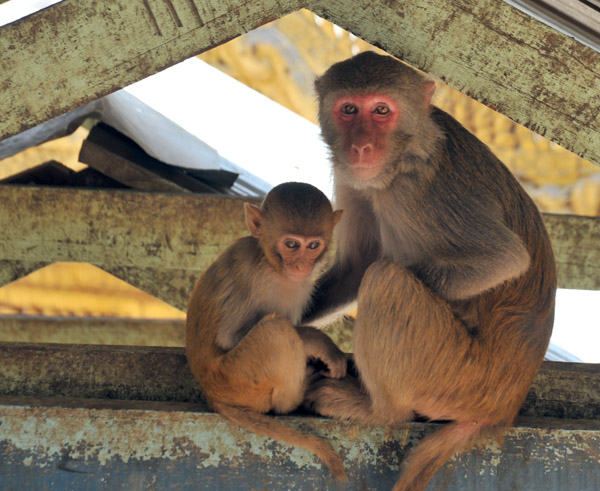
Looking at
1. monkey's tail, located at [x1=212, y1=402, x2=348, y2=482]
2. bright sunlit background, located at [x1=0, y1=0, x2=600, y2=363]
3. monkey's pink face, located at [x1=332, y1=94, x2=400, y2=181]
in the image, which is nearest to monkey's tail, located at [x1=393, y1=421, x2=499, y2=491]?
monkey's tail, located at [x1=212, y1=402, x2=348, y2=482]

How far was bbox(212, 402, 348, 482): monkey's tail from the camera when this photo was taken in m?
3.08

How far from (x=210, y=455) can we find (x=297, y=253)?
93 cm

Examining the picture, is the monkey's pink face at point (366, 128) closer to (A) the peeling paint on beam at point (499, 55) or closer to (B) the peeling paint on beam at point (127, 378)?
(A) the peeling paint on beam at point (499, 55)

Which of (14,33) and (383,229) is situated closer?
(14,33)

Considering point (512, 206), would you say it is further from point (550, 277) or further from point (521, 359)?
point (521, 359)

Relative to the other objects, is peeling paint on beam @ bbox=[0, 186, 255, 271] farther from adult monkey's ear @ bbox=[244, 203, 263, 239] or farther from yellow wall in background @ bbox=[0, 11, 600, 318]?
yellow wall in background @ bbox=[0, 11, 600, 318]

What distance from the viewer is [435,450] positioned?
3.12 m

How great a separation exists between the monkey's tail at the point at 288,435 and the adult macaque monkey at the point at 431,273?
20 cm

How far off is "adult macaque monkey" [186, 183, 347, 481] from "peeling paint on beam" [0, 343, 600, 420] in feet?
0.76

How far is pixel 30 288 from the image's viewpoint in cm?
792

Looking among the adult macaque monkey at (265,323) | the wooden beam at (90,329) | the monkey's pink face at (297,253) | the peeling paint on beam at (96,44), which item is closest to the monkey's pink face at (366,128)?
the adult macaque monkey at (265,323)

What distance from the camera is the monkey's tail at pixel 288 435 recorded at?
10.1ft

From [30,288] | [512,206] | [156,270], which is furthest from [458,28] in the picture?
[30,288]

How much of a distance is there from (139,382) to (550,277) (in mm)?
1892
